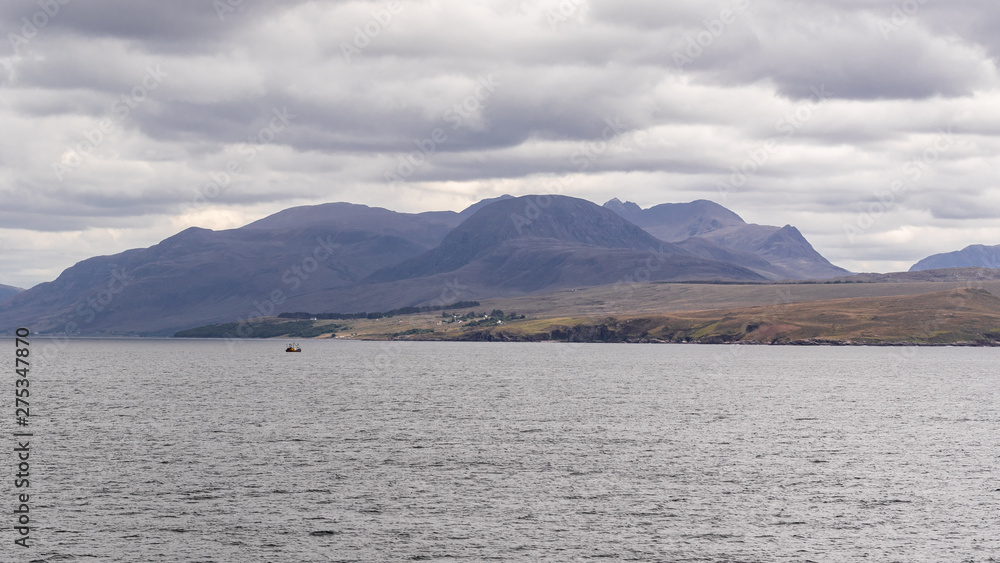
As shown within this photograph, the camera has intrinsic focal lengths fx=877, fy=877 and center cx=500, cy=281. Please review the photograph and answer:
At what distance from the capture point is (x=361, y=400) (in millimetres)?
159375

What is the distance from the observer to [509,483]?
8125 cm

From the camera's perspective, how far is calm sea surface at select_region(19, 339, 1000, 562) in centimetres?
6131

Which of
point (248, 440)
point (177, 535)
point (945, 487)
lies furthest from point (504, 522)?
point (248, 440)

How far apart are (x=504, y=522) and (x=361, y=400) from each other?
314ft

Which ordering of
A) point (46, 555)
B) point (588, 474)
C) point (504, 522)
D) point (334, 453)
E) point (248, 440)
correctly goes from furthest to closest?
point (248, 440), point (334, 453), point (588, 474), point (504, 522), point (46, 555)

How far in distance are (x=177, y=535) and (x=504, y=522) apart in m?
23.9

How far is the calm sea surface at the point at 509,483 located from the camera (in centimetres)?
6131

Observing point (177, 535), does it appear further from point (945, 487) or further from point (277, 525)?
point (945, 487)

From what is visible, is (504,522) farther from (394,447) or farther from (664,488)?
(394,447)

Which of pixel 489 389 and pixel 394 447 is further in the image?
pixel 489 389

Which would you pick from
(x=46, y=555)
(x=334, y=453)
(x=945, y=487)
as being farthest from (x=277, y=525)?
(x=945, y=487)

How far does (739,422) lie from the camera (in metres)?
130

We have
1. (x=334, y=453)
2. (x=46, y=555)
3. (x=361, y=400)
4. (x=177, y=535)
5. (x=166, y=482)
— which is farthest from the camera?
(x=361, y=400)

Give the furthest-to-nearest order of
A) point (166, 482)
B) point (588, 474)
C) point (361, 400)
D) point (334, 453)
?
1. point (361, 400)
2. point (334, 453)
3. point (588, 474)
4. point (166, 482)
